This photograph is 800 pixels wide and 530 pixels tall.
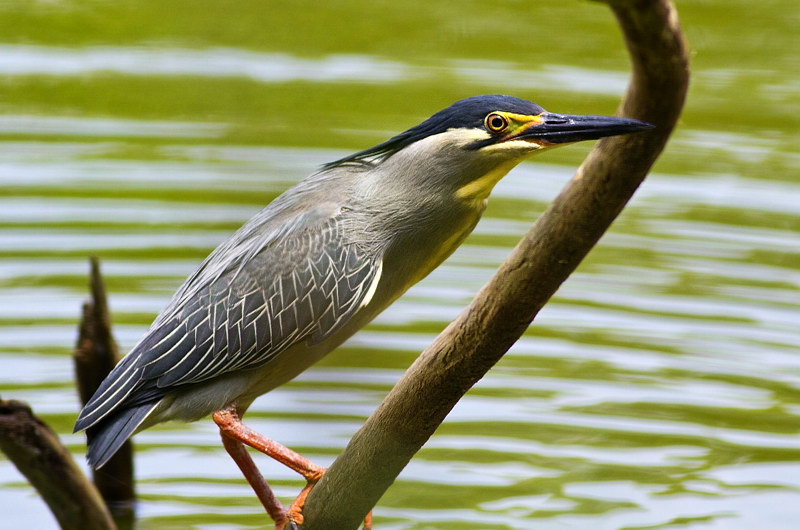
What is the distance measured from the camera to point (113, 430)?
341 centimetres

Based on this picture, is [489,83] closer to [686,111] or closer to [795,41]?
[686,111]

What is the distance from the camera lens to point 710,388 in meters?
6.19

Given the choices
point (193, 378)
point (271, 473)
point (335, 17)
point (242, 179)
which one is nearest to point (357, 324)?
point (193, 378)

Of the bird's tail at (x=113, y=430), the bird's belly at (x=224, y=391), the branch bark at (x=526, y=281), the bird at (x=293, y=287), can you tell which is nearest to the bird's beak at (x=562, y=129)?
the branch bark at (x=526, y=281)

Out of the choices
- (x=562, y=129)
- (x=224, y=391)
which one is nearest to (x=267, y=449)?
(x=224, y=391)

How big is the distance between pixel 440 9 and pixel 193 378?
8.24m

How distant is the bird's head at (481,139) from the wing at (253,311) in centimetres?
30

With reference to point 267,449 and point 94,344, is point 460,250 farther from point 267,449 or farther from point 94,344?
point 267,449

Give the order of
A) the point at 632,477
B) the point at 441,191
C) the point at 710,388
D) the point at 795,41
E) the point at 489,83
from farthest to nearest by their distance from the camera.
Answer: the point at 795,41 < the point at 489,83 < the point at 710,388 < the point at 632,477 < the point at 441,191

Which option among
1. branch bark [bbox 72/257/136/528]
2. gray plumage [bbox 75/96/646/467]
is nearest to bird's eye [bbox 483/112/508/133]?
gray plumage [bbox 75/96/646/467]

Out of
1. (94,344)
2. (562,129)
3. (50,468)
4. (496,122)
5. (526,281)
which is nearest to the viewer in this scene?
(526,281)

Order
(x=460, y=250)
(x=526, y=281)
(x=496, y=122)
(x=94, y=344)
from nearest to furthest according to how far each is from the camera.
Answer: (x=526, y=281)
(x=496, y=122)
(x=94, y=344)
(x=460, y=250)

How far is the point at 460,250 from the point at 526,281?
5.00 meters

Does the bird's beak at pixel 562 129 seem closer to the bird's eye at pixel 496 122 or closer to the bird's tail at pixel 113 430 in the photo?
the bird's eye at pixel 496 122
